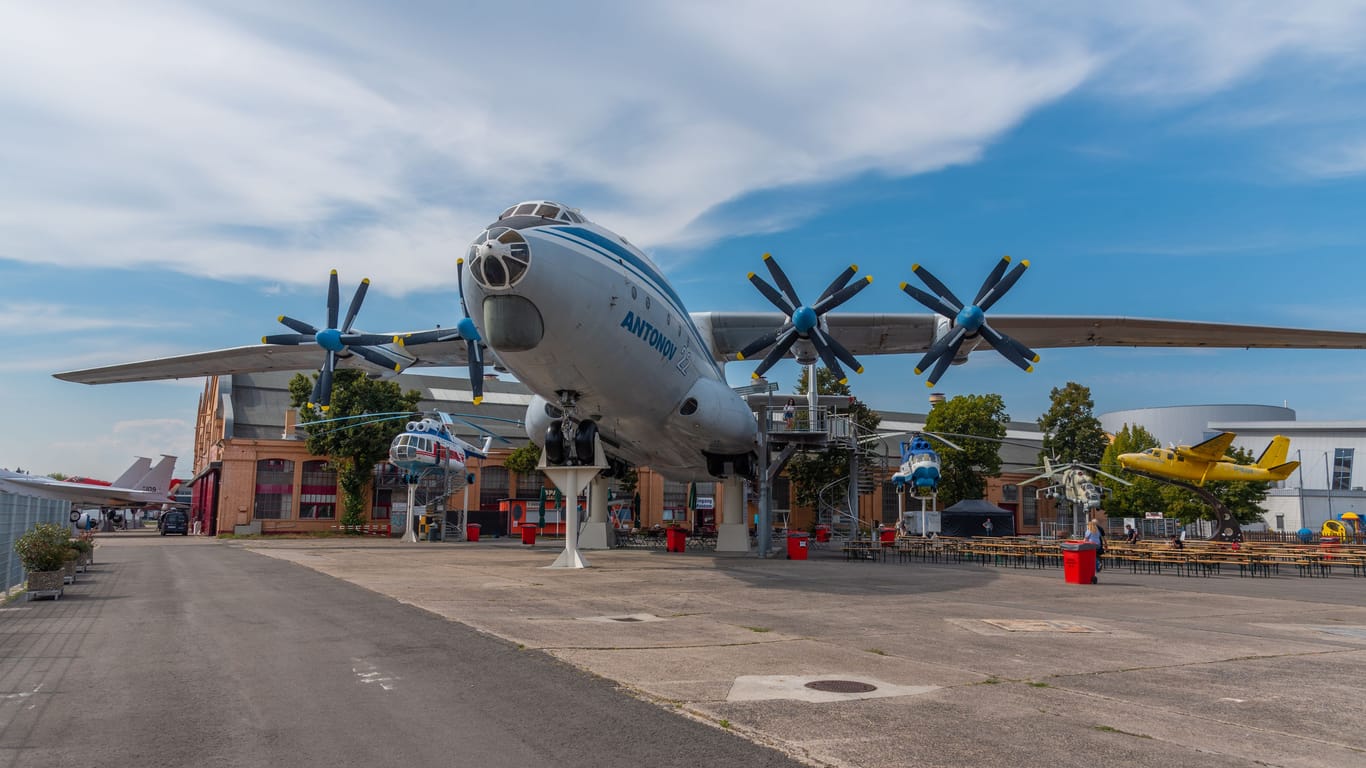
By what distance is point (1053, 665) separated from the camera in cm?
800

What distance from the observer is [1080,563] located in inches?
723

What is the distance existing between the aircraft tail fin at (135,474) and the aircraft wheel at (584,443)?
65921 mm

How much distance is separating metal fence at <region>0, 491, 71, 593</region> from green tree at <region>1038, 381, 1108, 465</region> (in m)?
53.9

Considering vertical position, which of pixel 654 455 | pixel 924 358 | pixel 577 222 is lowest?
pixel 654 455

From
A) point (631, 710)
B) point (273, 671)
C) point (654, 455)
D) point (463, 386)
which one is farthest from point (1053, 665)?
point (463, 386)

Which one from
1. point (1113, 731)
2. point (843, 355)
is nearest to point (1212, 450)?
point (843, 355)

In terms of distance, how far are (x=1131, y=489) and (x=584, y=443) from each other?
5115cm

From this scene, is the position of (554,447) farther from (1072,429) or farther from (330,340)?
(1072,429)

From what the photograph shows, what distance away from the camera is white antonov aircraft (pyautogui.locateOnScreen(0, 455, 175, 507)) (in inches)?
1655

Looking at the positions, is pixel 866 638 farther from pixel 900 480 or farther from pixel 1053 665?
pixel 900 480

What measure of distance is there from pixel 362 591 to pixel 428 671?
7.76 meters

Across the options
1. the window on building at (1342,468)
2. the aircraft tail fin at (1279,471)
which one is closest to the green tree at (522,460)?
the aircraft tail fin at (1279,471)

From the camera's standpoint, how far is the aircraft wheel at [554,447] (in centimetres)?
1886

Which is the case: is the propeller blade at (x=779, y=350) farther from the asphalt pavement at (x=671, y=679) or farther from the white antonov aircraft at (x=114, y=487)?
the white antonov aircraft at (x=114, y=487)
